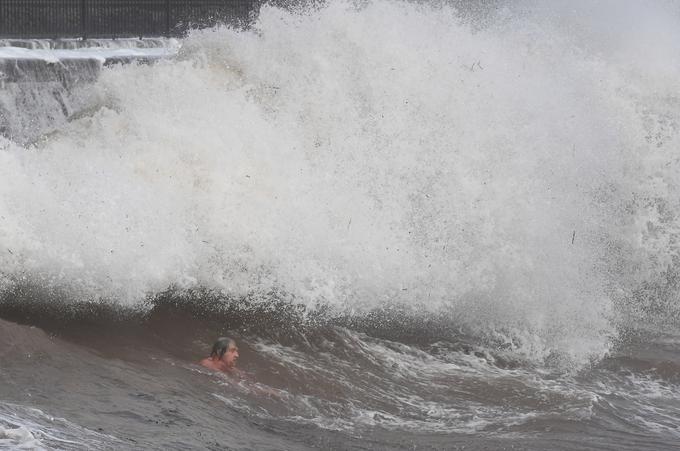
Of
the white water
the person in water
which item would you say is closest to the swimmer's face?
the person in water

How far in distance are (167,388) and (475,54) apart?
692 centimetres

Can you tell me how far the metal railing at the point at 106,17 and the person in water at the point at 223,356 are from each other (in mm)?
5924

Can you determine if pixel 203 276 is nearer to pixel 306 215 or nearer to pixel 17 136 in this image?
pixel 306 215

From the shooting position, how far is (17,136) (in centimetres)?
1090

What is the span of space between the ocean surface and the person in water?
0.11m

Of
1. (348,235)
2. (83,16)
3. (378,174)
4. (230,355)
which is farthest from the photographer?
(83,16)

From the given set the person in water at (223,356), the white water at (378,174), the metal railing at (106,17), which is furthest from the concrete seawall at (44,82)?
the person in water at (223,356)

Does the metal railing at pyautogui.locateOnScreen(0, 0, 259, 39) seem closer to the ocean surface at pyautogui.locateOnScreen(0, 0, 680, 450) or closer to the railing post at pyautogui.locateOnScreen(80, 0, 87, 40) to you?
the railing post at pyautogui.locateOnScreen(80, 0, 87, 40)

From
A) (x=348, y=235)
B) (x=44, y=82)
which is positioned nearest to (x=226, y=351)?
(x=348, y=235)

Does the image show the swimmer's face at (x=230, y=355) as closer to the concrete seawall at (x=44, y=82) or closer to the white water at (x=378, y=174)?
the white water at (x=378, y=174)

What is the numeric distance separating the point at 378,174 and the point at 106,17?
16.8 feet

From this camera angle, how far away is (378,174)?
11445 mm

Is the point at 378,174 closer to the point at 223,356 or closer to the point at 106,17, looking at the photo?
the point at 223,356

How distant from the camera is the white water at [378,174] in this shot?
29.7ft
